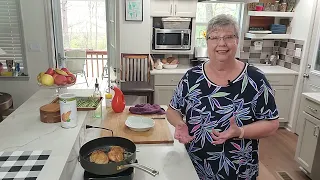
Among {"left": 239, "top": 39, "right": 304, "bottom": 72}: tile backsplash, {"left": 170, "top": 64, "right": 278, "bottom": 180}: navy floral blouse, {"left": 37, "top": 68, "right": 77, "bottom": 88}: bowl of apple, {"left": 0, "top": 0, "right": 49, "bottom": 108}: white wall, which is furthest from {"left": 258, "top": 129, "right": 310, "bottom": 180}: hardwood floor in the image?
{"left": 0, "top": 0, "right": 49, "bottom": 108}: white wall

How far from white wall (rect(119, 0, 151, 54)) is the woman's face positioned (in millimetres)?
2533

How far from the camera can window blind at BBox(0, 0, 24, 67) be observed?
3.71m

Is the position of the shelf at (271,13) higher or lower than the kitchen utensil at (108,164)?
higher

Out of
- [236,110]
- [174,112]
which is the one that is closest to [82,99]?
[174,112]

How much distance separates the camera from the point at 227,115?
1380 millimetres

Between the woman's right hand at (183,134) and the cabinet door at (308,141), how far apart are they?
1786 mm

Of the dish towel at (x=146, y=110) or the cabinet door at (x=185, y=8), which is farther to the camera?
the cabinet door at (x=185, y=8)

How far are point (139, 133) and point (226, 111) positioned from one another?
1.88 feet

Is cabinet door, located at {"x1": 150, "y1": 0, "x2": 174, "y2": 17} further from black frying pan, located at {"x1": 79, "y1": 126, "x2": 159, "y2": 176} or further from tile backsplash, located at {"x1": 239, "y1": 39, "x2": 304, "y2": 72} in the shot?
black frying pan, located at {"x1": 79, "y1": 126, "x2": 159, "y2": 176}

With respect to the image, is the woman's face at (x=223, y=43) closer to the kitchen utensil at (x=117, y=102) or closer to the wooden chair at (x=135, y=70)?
the kitchen utensil at (x=117, y=102)

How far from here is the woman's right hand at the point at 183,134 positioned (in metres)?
1.40

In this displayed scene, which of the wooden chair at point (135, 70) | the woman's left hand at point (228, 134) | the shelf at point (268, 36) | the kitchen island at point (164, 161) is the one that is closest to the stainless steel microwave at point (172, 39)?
the wooden chair at point (135, 70)

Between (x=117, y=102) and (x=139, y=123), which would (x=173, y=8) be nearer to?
(x=117, y=102)

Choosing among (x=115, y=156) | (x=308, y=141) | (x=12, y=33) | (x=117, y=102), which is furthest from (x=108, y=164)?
(x=12, y=33)
